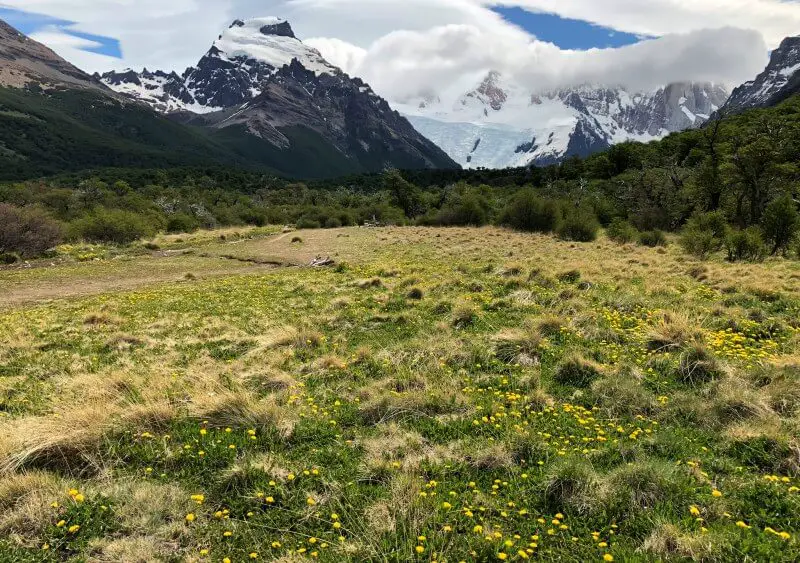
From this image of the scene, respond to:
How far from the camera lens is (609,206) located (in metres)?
62.9

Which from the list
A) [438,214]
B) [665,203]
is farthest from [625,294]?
[438,214]

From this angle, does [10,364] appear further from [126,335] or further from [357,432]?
[357,432]

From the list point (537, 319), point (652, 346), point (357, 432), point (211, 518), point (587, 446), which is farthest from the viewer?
point (537, 319)

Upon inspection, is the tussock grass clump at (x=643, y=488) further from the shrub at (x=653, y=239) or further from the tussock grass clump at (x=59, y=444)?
the shrub at (x=653, y=239)

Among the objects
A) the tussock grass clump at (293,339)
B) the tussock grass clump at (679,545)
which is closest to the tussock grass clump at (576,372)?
the tussock grass clump at (679,545)

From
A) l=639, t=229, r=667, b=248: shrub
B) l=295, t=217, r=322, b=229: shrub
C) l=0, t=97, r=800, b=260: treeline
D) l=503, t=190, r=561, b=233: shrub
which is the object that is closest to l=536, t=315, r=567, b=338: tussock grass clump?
l=0, t=97, r=800, b=260: treeline

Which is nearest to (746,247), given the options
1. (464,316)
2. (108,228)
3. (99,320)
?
(464,316)

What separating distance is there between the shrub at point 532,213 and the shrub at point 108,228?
44.1m

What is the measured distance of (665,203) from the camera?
54.8 meters

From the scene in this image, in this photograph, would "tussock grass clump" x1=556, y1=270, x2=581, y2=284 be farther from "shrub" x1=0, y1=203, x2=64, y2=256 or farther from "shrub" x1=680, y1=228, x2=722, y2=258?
"shrub" x1=0, y1=203, x2=64, y2=256

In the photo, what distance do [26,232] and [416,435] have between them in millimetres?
42368

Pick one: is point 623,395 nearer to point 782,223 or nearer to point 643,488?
point 643,488

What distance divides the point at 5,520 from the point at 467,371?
7.40 metres

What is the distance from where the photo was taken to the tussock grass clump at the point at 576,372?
29.2 ft
